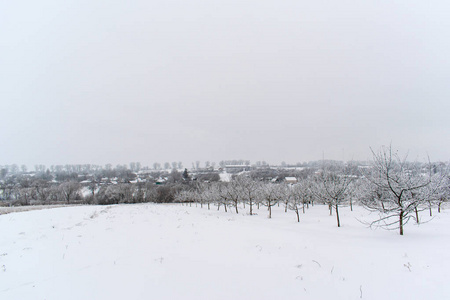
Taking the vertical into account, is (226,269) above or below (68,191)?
above

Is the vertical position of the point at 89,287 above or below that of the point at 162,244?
above

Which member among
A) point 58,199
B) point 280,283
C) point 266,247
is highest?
point 280,283

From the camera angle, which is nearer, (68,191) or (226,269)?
(226,269)

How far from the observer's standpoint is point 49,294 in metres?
6.09

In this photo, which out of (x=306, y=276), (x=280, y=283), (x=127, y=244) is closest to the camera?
(x=280, y=283)

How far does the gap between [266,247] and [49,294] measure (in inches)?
335

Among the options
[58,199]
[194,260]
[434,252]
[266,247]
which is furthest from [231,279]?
[58,199]

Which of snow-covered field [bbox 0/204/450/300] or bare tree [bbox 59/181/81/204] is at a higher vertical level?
snow-covered field [bbox 0/204/450/300]

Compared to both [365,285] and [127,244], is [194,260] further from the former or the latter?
[365,285]

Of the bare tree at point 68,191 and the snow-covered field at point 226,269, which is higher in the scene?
the snow-covered field at point 226,269

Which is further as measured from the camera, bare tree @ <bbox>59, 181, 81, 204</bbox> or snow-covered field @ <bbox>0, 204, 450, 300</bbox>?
bare tree @ <bbox>59, 181, 81, 204</bbox>

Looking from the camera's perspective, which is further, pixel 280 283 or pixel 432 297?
pixel 280 283

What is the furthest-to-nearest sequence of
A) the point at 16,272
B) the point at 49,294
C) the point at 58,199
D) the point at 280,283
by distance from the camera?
the point at 58,199 → the point at 16,272 → the point at 280,283 → the point at 49,294

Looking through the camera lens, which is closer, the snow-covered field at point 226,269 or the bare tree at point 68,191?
the snow-covered field at point 226,269
